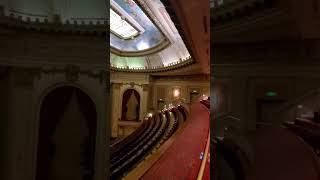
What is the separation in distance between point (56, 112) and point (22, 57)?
135 millimetres

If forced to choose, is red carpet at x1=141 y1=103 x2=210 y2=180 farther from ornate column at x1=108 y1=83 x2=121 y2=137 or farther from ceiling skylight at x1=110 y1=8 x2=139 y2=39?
ceiling skylight at x1=110 y1=8 x2=139 y2=39

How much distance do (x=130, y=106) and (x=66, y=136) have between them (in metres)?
0.22

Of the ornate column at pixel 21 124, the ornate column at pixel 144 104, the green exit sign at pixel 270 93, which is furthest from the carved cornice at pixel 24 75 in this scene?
the green exit sign at pixel 270 93

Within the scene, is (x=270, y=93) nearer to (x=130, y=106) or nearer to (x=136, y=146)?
(x=130, y=106)

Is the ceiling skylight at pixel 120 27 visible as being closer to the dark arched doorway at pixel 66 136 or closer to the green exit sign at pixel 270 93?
the dark arched doorway at pixel 66 136

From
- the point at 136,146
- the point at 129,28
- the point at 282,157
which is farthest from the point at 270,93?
the point at 136,146

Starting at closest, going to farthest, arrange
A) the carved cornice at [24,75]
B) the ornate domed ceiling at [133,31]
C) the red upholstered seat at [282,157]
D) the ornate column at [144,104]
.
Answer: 1. the red upholstered seat at [282,157]
2. the carved cornice at [24,75]
3. the ornate domed ceiling at [133,31]
4. the ornate column at [144,104]

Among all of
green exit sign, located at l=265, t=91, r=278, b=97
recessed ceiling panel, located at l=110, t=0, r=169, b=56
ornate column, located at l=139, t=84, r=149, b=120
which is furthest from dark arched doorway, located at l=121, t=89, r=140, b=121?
green exit sign, located at l=265, t=91, r=278, b=97

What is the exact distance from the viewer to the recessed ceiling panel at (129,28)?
2.25 feet

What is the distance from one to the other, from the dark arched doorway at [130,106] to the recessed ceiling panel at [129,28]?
11 cm

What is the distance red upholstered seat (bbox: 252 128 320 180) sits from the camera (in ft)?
1.48

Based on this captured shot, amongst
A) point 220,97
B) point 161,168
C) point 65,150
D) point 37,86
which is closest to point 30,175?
point 65,150

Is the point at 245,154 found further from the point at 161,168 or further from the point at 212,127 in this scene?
the point at 161,168

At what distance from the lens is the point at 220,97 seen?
1.81 feet
